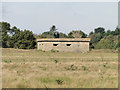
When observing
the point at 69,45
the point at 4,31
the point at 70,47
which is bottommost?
the point at 70,47

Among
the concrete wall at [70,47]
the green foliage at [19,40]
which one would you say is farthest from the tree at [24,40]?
the concrete wall at [70,47]

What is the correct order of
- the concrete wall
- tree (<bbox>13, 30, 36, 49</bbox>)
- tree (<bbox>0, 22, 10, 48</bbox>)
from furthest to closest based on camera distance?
tree (<bbox>0, 22, 10, 48</bbox>) < tree (<bbox>13, 30, 36, 49</bbox>) < the concrete wall

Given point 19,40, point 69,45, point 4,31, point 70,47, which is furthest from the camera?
point 4,31

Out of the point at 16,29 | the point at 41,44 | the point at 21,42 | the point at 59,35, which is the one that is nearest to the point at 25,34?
the point at 21,42

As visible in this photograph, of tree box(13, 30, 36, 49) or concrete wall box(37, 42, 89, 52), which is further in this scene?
tree box(13, 30, 36, 49)

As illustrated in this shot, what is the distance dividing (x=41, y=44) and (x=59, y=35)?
201ft

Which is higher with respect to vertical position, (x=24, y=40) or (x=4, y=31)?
(x=4, y=31)

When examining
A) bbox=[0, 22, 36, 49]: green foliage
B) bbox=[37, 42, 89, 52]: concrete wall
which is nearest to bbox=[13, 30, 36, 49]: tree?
bbox=[0, 22, 36, 49]: green foliage

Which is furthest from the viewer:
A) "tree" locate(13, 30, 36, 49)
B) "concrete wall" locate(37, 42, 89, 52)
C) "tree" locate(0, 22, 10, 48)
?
"tree" locate(0, 22, 10, 48)

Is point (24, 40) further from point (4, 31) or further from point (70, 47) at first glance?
point (70, 47)

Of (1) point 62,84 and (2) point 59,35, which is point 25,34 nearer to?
(2) point 59,35

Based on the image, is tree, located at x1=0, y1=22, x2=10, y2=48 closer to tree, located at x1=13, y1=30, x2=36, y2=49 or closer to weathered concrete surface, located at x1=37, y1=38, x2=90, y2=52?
tree, located at x1=13, y1=30, x2=36, y2=49

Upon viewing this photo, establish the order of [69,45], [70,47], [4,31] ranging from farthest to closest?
[4,31] → [69,45] → [70,47]

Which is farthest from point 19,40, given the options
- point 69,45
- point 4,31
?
point 69,45
